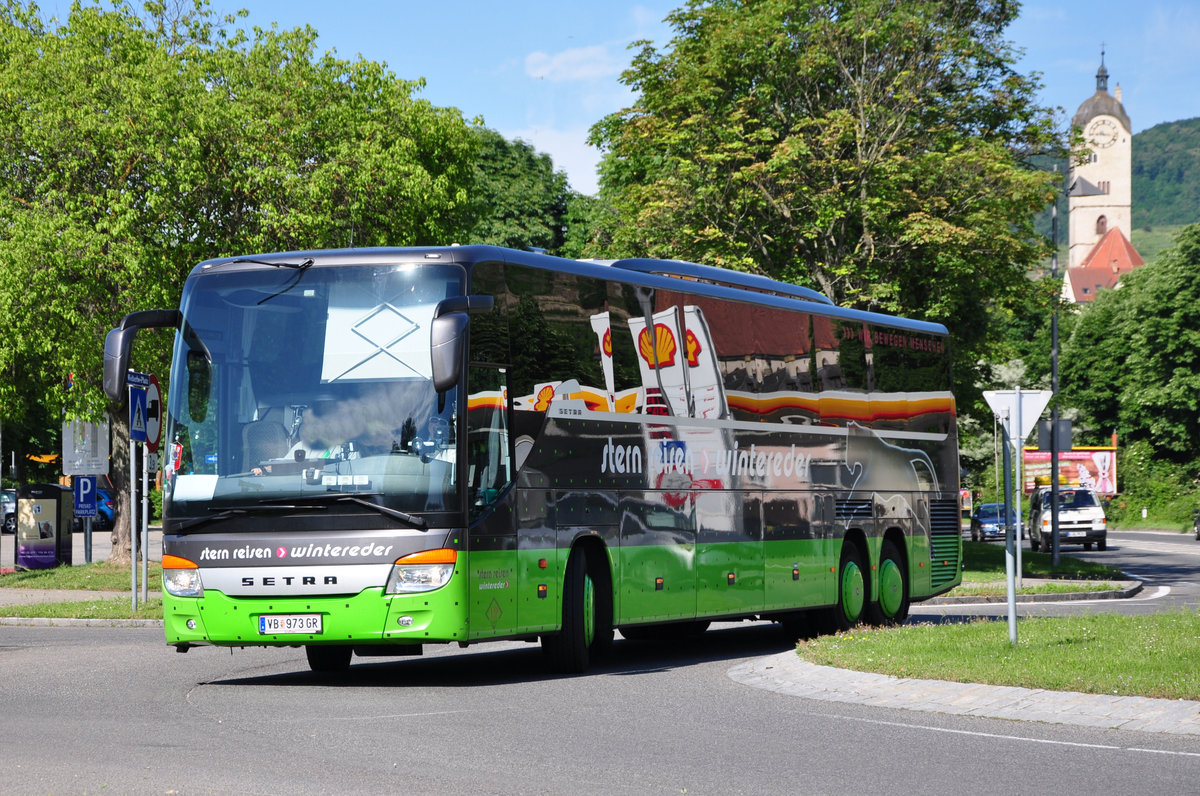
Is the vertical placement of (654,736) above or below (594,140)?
below

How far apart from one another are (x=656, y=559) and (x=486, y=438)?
2.80 meters

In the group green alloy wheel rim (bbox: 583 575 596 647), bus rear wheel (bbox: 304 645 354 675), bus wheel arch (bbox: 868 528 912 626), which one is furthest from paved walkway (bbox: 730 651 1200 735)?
bus wheel arch (bbox: 868 528 912 626)

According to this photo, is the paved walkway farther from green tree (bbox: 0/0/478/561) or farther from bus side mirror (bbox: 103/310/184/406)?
green tree (bbox: 0/0/478/561)

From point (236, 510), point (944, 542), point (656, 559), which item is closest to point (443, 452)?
point (236, 510)

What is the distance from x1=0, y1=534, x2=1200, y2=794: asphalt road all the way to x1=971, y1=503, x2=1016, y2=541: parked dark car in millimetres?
53300

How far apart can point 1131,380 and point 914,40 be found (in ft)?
195

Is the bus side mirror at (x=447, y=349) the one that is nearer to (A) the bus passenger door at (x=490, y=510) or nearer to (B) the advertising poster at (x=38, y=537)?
(A) the bus passenger door at (x=490, y=510)

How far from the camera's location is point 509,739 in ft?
31.5

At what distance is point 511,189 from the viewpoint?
6850 cm

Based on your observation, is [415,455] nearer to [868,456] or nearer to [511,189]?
[868,456]

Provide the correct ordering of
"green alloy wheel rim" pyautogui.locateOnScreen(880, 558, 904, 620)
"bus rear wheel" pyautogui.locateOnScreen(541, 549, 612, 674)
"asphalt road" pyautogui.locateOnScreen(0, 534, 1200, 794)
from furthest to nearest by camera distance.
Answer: "green alloy wheel rim" pyautogui.locateOnScreen(880, 558, 904, 620) < "bus rear wheel" pyautogui.locateOnScreen(541, 549, 612, 674) < "asphalt road" pyautogui.locateOnScreen(0, 534, 1200, 794)

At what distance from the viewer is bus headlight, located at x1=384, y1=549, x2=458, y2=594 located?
1202 cm

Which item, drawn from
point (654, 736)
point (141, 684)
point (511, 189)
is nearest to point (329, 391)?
point (141, 684)

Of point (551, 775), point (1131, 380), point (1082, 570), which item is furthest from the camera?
point (1131, 380)
